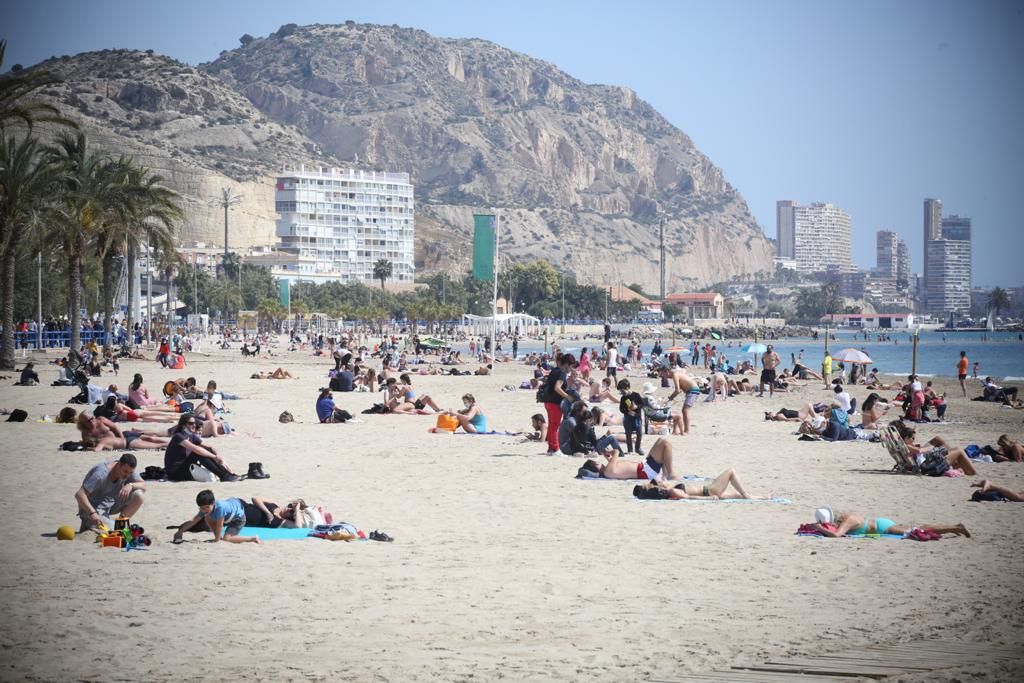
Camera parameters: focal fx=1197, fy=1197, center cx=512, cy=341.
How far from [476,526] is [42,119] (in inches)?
716

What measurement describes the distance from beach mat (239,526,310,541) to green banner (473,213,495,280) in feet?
106

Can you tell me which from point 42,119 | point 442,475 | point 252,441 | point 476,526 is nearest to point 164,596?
point 476,526

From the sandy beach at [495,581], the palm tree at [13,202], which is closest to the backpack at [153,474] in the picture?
the sandy beach at [495,581]

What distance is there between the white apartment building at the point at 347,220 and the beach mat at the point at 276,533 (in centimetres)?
14056

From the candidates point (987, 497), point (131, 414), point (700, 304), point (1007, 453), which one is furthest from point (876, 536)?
point (700, 304)

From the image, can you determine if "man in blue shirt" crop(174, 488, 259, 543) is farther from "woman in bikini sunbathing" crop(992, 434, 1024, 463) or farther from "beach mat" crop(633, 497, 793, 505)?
"woman in bikini sunbathing" crop(992, 434, 1024, 463)

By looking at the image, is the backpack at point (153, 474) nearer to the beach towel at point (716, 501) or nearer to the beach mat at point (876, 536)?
the beach towel at point (716, 501)

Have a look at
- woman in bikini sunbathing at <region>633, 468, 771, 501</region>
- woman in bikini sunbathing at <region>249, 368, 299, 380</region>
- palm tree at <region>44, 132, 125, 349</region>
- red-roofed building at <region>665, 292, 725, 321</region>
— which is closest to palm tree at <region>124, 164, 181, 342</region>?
palm tree at <region>44, 132, 125, 349</region>

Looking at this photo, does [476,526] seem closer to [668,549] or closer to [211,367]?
[668,549]

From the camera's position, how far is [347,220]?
16538cm

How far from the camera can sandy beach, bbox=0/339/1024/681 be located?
21.5ft

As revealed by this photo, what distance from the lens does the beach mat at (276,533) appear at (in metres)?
9.59

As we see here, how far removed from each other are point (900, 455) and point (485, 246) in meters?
29.5

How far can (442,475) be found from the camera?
13680 mm
